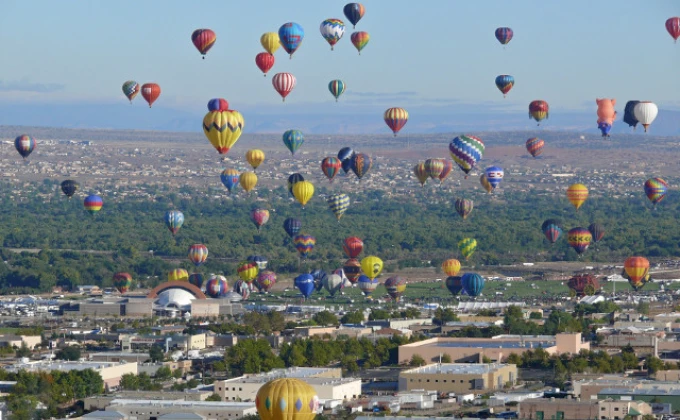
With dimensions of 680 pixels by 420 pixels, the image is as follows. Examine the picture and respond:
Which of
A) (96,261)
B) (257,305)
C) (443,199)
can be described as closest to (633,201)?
(443,199)

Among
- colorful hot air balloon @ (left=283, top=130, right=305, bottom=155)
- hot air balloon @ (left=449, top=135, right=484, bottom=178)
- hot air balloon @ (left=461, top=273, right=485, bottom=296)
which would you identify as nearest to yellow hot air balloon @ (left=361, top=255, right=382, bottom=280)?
colorful hot air balloon @ (left=283, top=130, right=305, bottom=155)

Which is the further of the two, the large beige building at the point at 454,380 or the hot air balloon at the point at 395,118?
the hot air balloon at the point at 395,118

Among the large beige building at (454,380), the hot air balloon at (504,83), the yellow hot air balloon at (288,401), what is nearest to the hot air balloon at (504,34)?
the hot air balloon at (504,83)

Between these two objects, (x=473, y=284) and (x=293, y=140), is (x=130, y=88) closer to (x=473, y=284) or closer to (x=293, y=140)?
(x=293, y=140)

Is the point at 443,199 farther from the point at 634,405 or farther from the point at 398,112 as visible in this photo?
the point at 634,405

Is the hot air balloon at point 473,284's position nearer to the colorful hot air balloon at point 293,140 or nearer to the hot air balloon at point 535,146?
the colorful hot air balloon at point 293,140

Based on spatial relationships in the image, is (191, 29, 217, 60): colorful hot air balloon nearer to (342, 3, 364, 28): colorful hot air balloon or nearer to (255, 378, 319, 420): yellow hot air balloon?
(342, 3, 364, 28): colorful hot air balloon
